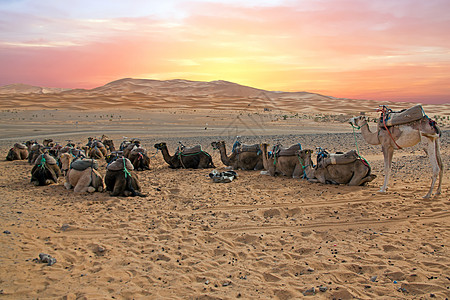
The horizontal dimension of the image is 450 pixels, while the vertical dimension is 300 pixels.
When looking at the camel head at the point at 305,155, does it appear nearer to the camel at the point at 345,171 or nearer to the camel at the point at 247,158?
the camel at the point at 345,171

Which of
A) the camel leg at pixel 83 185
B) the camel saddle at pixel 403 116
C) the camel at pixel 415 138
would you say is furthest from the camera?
the camel leg at pixel 83 185

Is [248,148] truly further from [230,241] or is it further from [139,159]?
[230,241]

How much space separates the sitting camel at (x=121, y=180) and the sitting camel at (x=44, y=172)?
8.10 feet

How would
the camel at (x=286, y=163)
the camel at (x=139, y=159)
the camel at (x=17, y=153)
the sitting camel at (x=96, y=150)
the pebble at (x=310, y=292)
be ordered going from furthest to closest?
the sitting camel at (x=96, y=150), the camel at (x=17, y=153), the camel at (x=139, y=159), the camel at (x=286, y=163), the pebble at (x=310, y=292)

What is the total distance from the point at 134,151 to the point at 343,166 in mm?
8415

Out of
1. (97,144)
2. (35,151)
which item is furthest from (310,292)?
(97,144)

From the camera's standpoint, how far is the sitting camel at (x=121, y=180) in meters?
10.1

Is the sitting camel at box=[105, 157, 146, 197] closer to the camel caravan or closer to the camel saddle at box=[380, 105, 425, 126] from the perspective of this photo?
the camel caravan

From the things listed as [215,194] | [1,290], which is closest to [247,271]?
[1,290]

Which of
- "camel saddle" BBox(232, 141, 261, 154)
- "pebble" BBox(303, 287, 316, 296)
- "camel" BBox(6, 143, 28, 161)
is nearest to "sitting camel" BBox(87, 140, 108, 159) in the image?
"camel" BBox(6, 143, 28, 161)

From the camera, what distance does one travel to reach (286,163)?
1225 cm

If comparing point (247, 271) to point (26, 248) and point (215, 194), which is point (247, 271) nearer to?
point (26, 248)

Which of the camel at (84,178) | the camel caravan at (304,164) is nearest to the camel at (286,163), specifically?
the camel caravan at (304,164)

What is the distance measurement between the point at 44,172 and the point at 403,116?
11.3 metres
